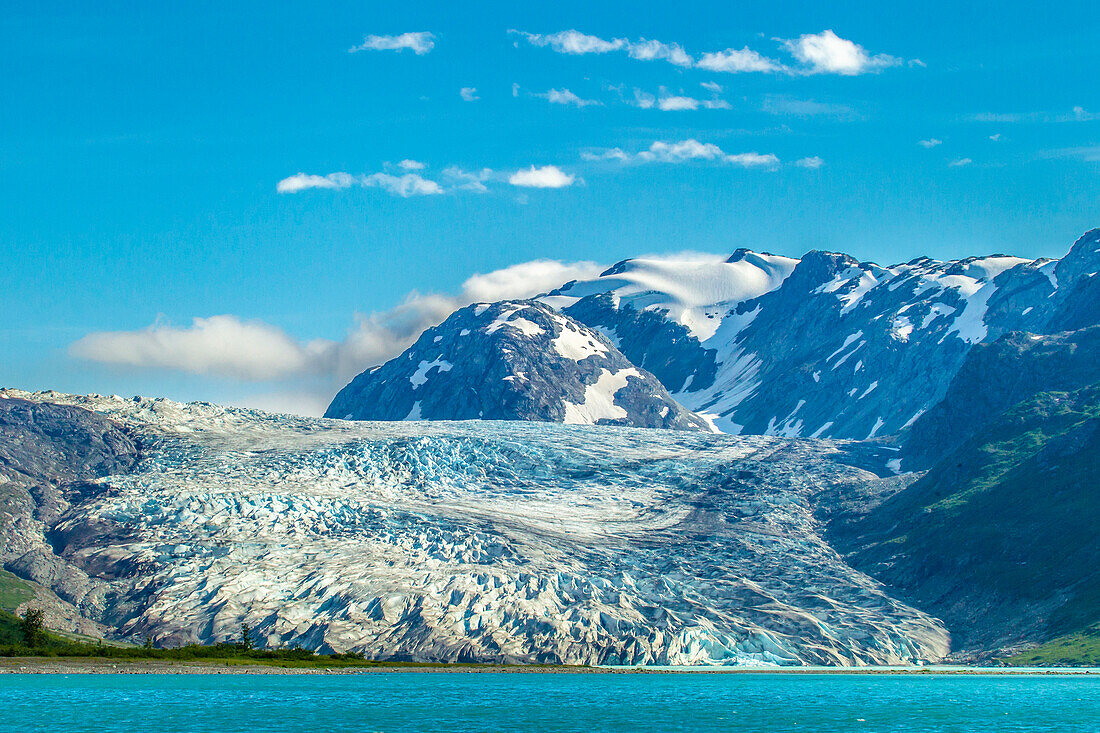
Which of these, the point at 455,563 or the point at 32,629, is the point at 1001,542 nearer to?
the point at 455,563

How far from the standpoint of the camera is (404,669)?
132m

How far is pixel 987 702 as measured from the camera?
100 m

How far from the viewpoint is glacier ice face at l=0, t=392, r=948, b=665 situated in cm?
14125

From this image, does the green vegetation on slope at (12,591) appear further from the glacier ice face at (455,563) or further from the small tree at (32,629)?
the small tree at (32,629)

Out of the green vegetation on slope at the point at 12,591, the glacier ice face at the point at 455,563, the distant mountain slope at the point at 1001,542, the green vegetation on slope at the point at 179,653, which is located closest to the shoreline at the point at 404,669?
the green vegetation on slope at the point at 179,653

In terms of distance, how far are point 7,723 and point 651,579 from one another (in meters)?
96.5

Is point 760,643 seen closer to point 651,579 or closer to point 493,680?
point 651,579

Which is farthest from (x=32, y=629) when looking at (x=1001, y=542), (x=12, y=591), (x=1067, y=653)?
(x=1001, y=542)

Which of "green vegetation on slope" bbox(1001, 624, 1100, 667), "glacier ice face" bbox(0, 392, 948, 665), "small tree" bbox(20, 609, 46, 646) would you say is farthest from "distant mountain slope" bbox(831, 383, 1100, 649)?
"small tree" bbox(20, 609, 46, 646)

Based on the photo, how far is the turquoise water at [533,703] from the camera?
265ft

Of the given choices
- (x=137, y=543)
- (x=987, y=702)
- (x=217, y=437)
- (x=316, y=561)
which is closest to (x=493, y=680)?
(x=316, y=561)

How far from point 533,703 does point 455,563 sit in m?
58.6

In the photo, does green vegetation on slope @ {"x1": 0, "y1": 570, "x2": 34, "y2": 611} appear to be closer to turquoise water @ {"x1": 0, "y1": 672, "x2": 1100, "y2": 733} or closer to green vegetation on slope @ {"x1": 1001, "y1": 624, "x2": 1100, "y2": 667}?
turquoise water @ {"x1": 0, "y1": 672, "x2": 1100, "y2": 733}

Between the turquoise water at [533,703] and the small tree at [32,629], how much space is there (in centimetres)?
855
